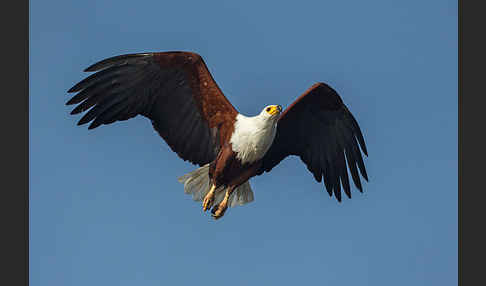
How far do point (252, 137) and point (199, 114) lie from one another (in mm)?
970

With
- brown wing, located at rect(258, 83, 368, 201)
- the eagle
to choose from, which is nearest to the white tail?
the eagle

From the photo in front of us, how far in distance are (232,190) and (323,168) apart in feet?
5.39

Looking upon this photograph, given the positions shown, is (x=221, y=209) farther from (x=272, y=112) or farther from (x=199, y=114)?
(x=272, y=112)

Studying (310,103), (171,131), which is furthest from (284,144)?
(171,131)

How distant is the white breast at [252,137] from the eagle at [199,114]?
0.01 meters

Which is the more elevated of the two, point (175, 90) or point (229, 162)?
point (175, 90)

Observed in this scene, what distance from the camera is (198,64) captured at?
1270 cm

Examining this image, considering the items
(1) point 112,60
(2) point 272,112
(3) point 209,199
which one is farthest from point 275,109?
(1) point 112,60

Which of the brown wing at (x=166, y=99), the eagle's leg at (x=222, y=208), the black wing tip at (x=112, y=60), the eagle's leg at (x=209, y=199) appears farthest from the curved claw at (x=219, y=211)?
the black wing tip at (x=112, y=60)

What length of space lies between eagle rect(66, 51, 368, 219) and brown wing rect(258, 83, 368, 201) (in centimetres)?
2

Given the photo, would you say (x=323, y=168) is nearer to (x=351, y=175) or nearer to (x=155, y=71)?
(x=351, y=175)

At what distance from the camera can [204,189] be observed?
43.8ft

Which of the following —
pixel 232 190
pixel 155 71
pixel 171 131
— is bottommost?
pixel 232 190

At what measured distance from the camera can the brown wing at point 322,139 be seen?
521 inches
